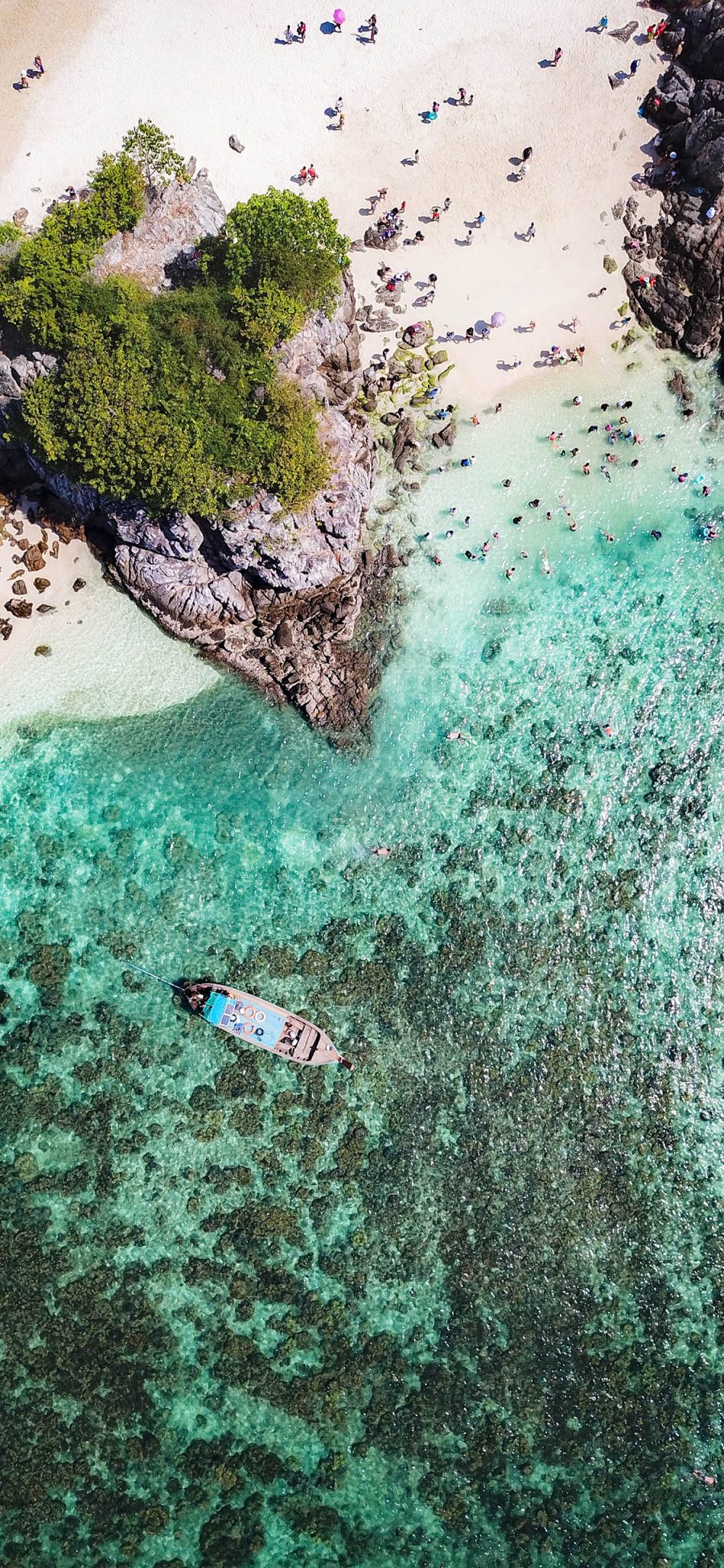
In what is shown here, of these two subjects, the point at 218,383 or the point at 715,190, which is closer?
the point at 218,383

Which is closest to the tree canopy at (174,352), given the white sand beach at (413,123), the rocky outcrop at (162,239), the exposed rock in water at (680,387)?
the rocky outcrop at (162,239)

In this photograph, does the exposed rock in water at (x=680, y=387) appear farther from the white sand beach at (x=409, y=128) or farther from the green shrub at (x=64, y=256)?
the green shrub at (x=64, y=256)

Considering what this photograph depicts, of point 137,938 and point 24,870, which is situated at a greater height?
point 24,870

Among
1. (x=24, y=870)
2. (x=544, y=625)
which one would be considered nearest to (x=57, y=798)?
(x=24, y=870)

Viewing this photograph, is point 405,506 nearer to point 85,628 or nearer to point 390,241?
point 390,241

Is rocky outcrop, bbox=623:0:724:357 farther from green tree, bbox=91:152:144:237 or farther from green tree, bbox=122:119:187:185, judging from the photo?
green tree, bbox=91:152:144:237

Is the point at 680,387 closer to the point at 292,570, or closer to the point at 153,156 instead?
the point at 292,570
